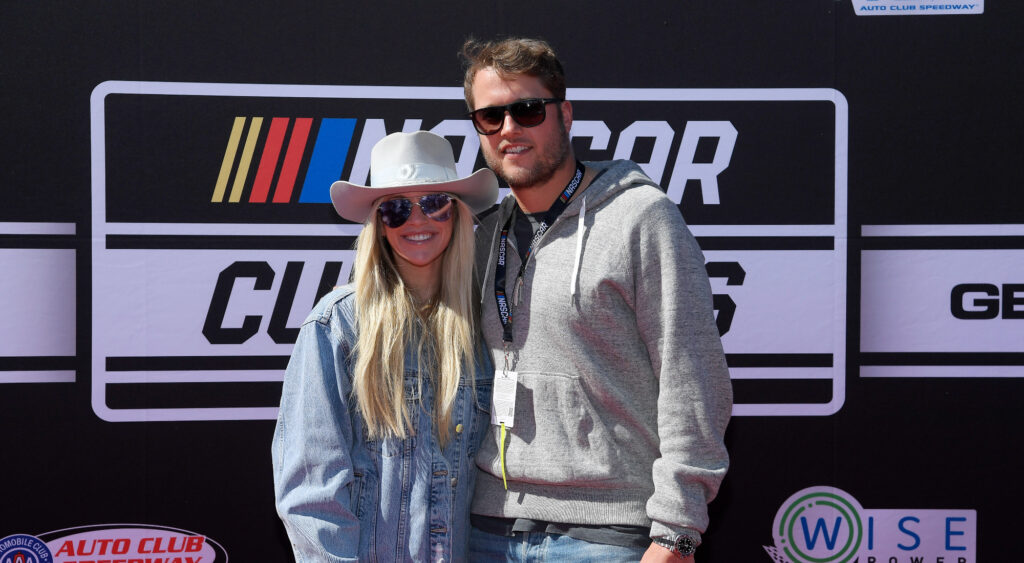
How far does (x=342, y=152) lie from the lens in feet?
8.73

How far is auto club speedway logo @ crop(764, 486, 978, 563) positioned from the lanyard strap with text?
1.63m

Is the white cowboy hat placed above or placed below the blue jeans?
above

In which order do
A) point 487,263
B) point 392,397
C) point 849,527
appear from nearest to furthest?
1. point 392,397
2. point 487,263
3. point 849,527

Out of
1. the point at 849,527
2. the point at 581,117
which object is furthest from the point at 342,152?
the point at 849,527

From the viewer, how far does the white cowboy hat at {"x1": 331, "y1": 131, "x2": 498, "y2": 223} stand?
1.69m

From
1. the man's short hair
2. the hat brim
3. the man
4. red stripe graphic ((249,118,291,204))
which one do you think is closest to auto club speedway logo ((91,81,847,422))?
red stripe graphic ((249,118,291,204))

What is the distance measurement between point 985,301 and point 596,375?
1.94 meters

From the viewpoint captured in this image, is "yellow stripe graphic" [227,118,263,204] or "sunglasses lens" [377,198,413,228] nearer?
"sunglasses lens" [377,198,413,228]

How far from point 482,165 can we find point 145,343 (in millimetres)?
1278

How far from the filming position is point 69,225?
8.48ft

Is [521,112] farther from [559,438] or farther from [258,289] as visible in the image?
[258,289]

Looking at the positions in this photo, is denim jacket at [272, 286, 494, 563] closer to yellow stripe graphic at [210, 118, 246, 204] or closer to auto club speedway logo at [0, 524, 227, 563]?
yellow stripe graphic at [210, 118, 246, 204]

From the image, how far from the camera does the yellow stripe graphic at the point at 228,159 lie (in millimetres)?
2619

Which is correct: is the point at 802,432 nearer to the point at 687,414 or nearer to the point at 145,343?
the point at 687,414
